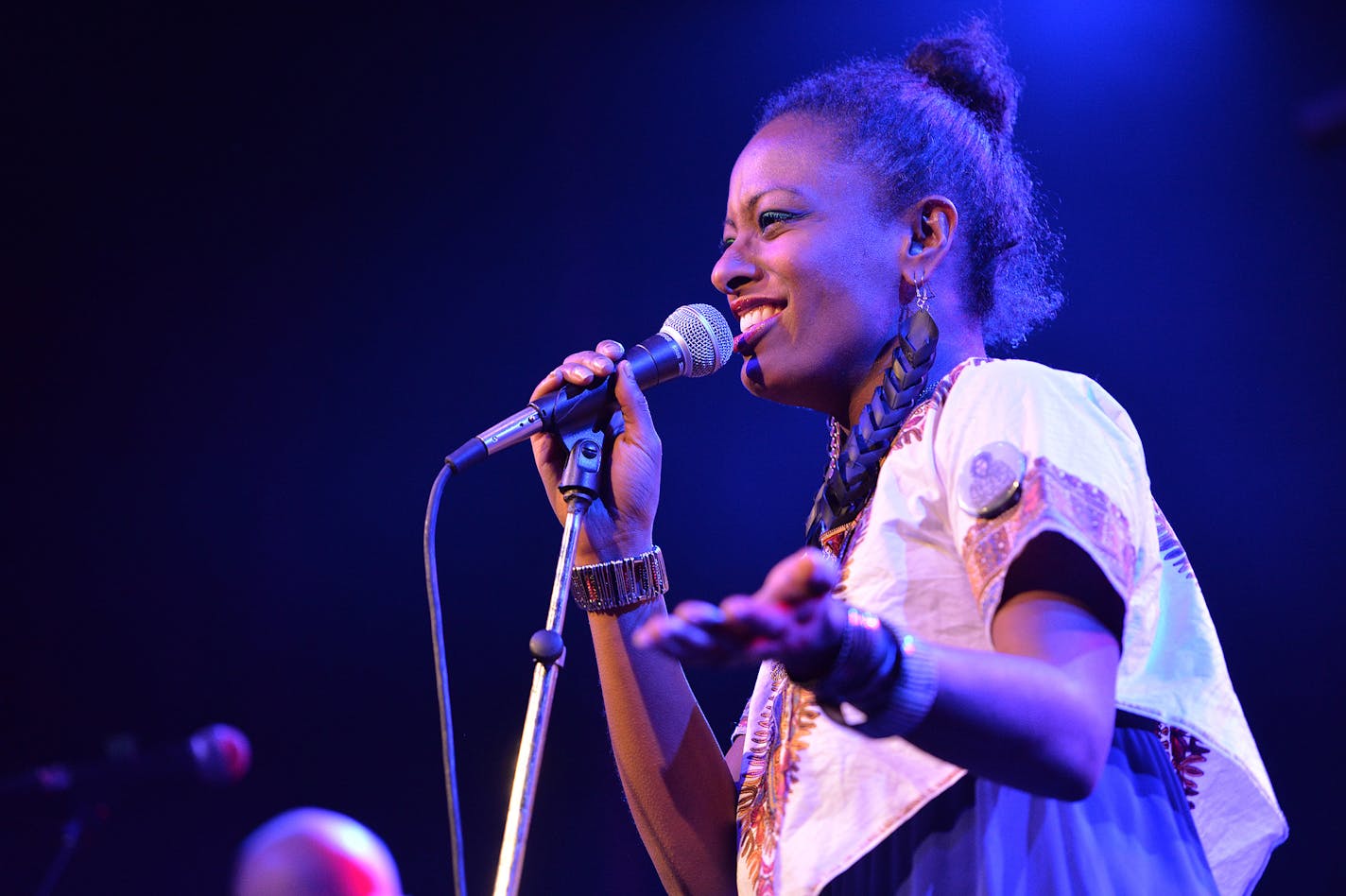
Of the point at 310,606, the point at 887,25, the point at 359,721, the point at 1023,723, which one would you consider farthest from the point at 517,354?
the point at 1023,723

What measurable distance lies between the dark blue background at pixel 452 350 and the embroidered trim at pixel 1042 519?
220 cm

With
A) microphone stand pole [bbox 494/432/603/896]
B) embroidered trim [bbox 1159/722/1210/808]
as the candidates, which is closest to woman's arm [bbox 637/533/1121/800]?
microphone stand pole [bbox 494/432/603/896]

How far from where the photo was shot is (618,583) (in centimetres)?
171

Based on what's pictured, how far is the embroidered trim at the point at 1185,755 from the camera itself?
1.40 meters

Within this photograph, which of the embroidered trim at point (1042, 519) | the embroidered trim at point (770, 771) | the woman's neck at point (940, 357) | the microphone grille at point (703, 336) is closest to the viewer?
the embroidered trim at point (1042, 519)

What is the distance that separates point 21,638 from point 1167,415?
3353mm

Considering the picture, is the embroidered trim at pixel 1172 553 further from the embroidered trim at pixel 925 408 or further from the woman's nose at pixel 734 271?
the woman's nose at pixel 734 271

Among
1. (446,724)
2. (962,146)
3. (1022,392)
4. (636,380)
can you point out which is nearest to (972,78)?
(962,146)

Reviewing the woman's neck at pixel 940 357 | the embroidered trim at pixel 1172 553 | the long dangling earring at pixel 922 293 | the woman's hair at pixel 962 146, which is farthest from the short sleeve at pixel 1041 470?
the woman's hair at pixel 962 146

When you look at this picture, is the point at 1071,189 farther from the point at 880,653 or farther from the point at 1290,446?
the point at 880,653

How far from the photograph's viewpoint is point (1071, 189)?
3.21 metres

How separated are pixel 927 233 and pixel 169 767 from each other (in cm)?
139

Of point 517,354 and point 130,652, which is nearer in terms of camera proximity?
point 130,652

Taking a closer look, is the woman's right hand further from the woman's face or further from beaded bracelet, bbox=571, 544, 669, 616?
the woman's face
